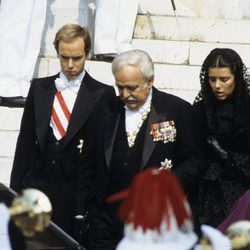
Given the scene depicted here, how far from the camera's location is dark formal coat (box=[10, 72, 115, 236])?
7.58m

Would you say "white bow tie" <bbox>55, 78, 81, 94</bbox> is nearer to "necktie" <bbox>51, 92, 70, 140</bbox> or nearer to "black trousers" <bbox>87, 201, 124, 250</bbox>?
"necktie" <bbox>51, 92, 70, 140</bbox>

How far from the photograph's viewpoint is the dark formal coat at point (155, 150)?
23.6 feet

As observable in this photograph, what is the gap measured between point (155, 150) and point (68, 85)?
2.77 ft

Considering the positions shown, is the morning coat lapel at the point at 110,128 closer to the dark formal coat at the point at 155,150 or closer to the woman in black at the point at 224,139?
the dark formal coat at the point at 155,150

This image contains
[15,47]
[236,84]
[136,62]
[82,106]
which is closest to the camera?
[136,62]

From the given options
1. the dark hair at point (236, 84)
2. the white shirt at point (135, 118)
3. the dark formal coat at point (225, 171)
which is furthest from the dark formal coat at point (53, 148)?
the dark formal coat at point (225, 171)

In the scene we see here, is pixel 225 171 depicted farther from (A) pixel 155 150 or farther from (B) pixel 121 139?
(B) pixel 121 139

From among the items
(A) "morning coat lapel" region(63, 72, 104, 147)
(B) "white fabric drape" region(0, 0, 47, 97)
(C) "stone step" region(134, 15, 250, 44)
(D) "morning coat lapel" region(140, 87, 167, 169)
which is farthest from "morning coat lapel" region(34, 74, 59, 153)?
(C) "stone step" region(134, 15, 250, 44)

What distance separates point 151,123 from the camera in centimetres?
719

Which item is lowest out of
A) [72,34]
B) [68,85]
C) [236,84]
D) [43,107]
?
[43,107]

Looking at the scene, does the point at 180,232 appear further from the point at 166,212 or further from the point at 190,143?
the point at 190,143

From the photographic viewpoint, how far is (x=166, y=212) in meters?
4.73

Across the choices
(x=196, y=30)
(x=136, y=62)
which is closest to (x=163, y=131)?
(x=136, y=62)

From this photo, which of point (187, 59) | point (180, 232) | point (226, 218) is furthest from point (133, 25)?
point (180, 232)
